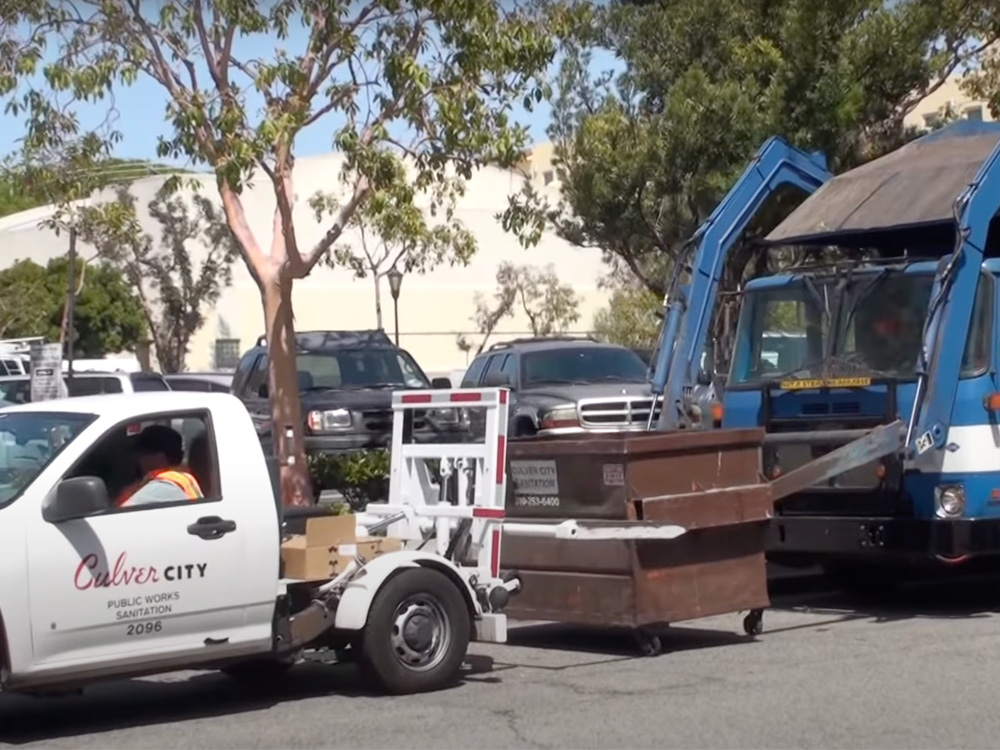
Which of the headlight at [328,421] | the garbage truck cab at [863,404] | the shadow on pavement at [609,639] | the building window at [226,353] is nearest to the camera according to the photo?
the shadow on pavement at [609,639]

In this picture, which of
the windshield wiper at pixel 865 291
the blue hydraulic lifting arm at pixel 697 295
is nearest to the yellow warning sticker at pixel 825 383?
the windshield wiper at pixel 865 291

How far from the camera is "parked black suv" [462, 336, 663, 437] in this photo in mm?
19797

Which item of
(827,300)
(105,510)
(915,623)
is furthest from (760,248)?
(105,510)

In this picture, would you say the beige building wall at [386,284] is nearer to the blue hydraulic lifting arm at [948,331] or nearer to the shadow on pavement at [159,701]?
the blue hydraulic lifting arm at [948,331]

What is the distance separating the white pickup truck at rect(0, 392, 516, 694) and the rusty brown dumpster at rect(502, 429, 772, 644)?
1017mm

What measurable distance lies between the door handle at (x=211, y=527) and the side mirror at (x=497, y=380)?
40.9 ft

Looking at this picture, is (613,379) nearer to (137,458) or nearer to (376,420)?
(376,420)

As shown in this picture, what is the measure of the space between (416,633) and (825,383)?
455 centimetres

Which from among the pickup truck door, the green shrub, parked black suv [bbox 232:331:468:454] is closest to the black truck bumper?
the pickup truck door

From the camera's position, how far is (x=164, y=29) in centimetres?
1725

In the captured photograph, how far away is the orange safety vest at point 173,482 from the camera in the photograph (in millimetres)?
9047

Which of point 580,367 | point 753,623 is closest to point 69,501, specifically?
point 753,623

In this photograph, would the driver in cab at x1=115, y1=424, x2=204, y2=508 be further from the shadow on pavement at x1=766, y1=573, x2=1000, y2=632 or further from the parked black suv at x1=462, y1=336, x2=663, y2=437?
the parked black suv at x1=462, y1=336, x2=663, y2=437

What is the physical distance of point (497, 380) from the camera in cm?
2191
